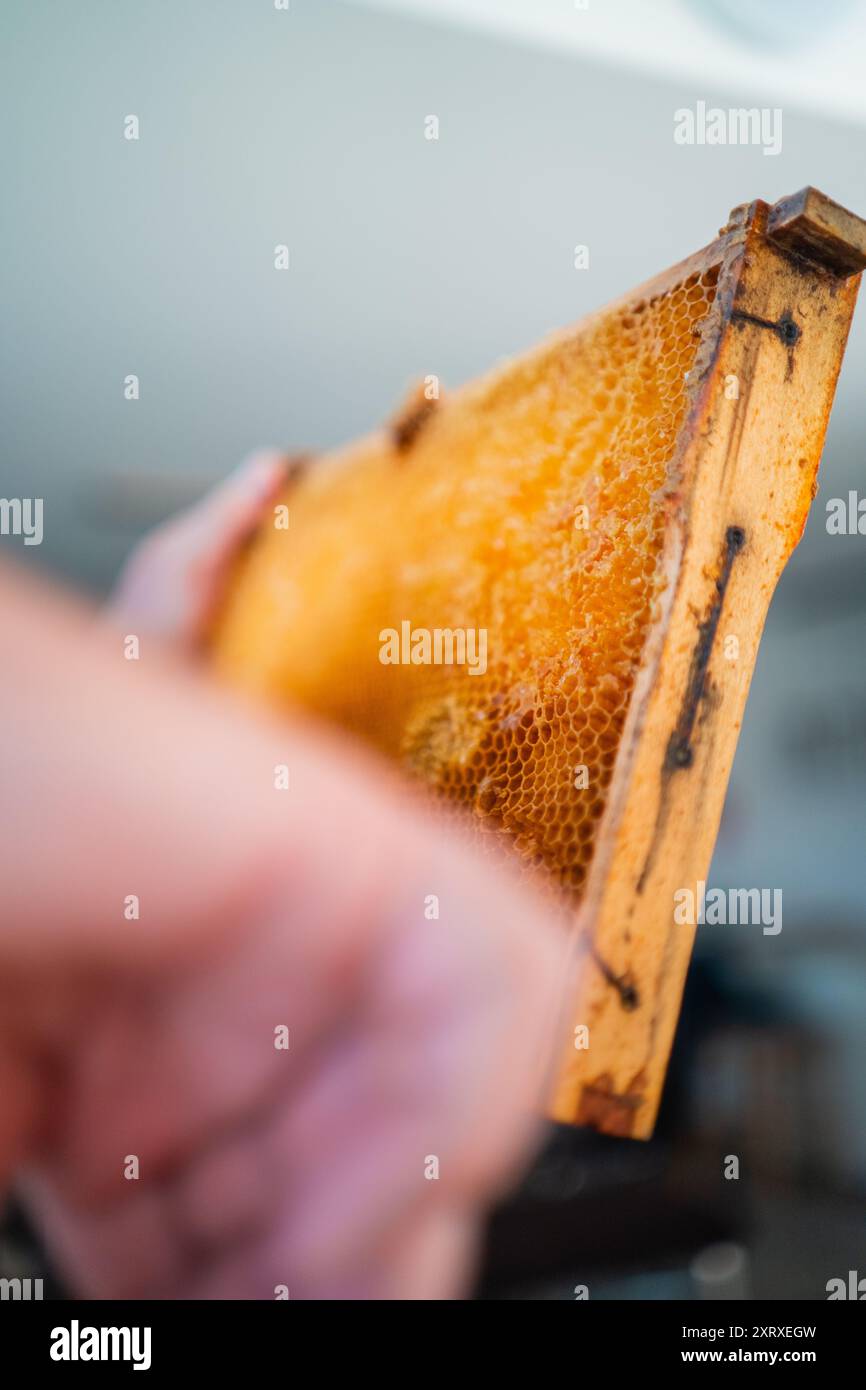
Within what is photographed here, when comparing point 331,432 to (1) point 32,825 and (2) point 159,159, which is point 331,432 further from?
(1) point 32,825

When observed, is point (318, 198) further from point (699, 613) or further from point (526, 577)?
point (699, 613)

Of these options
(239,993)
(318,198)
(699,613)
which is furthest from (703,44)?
(239,993)

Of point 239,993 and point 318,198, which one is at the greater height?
point 318,198

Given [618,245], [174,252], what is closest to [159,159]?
[174,252]

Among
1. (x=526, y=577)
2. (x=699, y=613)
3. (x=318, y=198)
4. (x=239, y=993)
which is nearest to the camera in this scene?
(x=239, y=993)

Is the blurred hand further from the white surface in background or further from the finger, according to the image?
the white surface in background

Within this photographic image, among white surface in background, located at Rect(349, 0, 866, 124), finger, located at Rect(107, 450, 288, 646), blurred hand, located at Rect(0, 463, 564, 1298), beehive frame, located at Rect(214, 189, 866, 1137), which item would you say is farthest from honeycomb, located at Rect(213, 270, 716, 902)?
white surface in background, located at Rect(349, 0, 866, 124)
